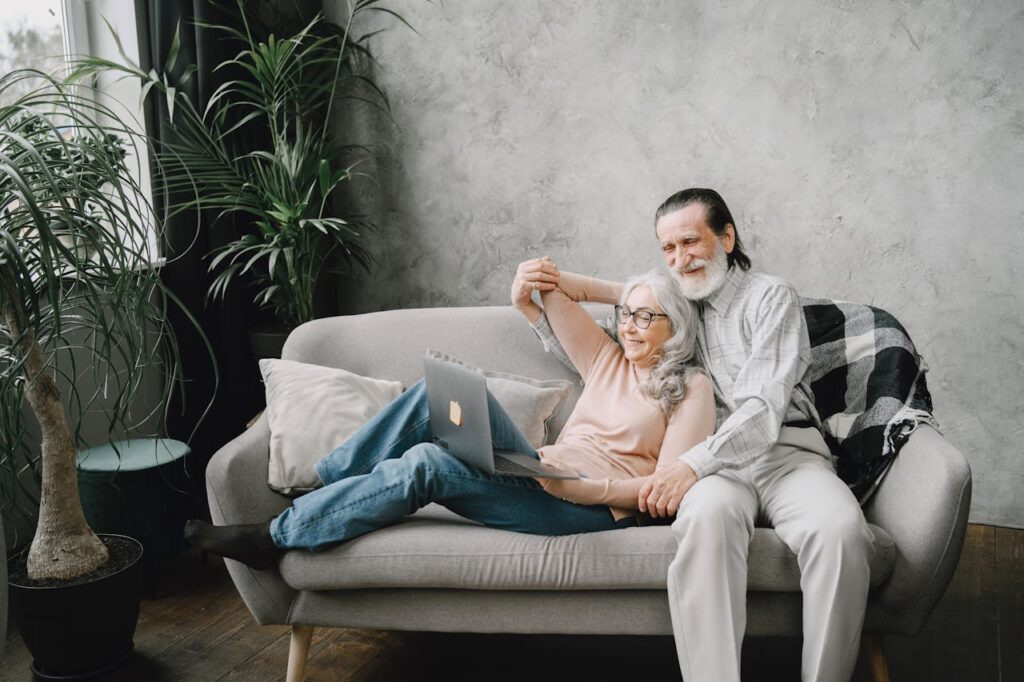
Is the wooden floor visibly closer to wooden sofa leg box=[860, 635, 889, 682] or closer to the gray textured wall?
wooden sofa leg box=[860, 635, 889, 682]

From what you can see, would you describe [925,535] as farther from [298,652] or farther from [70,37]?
[70,37]

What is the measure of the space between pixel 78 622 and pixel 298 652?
1.75 ft

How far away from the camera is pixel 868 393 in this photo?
6.93 feet

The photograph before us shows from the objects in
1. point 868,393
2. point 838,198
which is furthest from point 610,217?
point 868,393

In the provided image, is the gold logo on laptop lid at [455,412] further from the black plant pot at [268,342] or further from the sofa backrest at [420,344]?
the black plant pot at [268,342]

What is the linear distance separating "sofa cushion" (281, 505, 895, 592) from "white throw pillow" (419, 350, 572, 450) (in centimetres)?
39

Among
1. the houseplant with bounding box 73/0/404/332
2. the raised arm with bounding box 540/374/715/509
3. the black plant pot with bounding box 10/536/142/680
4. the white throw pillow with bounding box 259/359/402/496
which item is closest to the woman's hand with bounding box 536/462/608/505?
the raised arm with bounding box 540/374/715/509

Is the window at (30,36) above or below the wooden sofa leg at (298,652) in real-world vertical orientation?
above

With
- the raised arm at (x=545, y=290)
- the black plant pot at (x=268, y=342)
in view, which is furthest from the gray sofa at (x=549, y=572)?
the black plant pot at (x=268, y=342)

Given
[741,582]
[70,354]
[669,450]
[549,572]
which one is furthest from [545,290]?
[70,354]

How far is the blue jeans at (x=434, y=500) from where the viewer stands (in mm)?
1886

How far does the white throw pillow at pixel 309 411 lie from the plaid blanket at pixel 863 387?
1.07 metres

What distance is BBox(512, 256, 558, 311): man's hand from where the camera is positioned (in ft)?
7.45

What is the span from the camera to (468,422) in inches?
70.4
